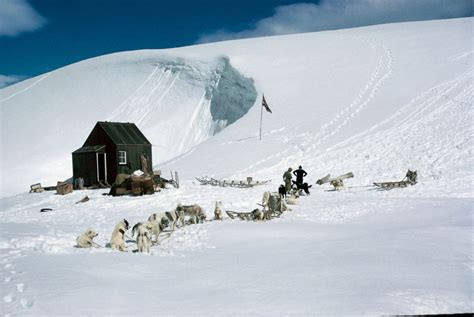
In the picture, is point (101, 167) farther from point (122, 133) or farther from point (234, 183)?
point (234, 183)

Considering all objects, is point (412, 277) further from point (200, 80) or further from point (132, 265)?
point (200, 80)

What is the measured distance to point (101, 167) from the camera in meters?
29.6

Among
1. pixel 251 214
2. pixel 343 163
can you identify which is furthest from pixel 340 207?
pixel 343 163

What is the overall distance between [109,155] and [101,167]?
1117mm

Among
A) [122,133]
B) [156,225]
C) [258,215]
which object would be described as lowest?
[258,215]

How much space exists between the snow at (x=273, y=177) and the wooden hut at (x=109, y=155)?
13.0ft

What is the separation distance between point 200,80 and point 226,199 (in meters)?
33.5

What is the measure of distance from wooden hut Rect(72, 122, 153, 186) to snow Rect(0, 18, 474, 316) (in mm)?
3948

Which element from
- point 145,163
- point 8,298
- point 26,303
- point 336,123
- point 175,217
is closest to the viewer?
point 26,303

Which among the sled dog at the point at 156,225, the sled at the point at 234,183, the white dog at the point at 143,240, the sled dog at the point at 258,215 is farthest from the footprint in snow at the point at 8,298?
the sled at the point at 234,183

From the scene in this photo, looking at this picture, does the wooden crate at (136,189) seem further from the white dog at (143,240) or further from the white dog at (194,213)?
the white dog at (143,240)

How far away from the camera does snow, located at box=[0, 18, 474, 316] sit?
18.8 feet

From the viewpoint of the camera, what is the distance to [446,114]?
30078 mm

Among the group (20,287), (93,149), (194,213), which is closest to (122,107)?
(93,149)
